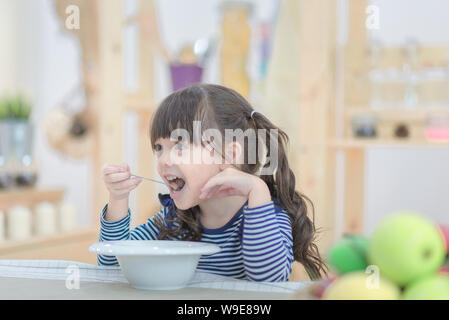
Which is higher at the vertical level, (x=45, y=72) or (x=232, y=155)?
(x=45, y=72)

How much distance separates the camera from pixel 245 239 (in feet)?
2.17

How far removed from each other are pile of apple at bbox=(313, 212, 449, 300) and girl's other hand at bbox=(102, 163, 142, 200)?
1.15 feet

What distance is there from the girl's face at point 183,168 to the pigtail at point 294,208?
12 cm

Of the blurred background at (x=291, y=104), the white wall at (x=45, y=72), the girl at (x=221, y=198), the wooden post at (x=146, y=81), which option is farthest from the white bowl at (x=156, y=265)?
the white wall at (x=45, y=72)

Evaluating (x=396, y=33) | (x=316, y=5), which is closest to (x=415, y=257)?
(x=316, y=5)

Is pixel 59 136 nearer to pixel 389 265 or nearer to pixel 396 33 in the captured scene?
pixel 396 33

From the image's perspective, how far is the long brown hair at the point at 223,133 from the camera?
72cm

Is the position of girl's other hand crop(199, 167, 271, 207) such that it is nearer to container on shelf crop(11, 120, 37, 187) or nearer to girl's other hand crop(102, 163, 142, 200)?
girl's other hand crop(102, 163, 142, 200)

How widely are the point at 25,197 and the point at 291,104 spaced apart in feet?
2.43

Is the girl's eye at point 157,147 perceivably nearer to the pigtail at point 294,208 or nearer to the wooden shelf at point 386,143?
the pigtail at point 294,208

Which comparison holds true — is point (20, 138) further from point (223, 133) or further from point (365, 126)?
point (223, 133)

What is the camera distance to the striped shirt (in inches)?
25.5

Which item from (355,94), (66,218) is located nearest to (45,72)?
(66,218)
